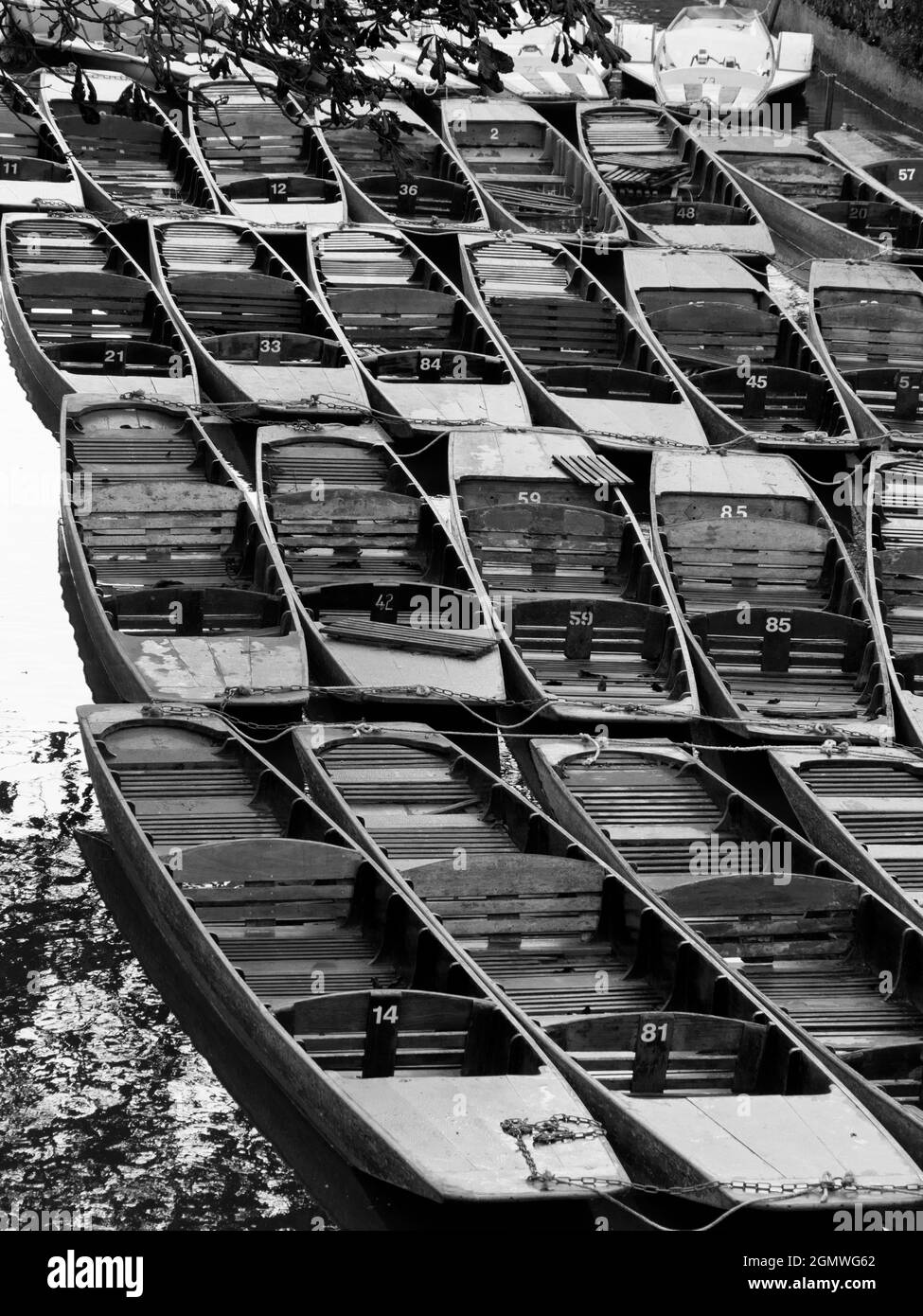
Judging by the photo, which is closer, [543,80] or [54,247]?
[54,247]

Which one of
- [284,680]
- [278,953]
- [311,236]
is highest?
[311,236]

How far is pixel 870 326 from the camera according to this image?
21.0 m

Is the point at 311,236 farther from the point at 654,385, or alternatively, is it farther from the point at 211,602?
the point at 211,602

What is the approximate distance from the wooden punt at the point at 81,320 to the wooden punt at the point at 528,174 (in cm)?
452

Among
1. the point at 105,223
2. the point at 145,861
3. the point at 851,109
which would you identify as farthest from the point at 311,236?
the point at 851,109

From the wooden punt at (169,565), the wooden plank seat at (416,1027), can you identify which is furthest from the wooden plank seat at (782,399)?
the wooden plank seat at (416,1027)

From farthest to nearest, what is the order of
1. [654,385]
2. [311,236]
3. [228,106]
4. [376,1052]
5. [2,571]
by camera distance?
[228,106], [311,236], [654,385], [2,571], [376,1052]

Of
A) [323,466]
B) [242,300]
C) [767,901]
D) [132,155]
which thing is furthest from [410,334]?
[767,901]

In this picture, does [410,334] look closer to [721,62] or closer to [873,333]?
[873,333]

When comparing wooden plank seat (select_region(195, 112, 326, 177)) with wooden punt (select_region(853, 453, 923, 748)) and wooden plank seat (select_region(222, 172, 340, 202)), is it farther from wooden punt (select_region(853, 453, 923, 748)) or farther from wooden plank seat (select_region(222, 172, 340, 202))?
wooden punt (select_region(853, 453, 923, 748))

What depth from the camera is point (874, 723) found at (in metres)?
14.5

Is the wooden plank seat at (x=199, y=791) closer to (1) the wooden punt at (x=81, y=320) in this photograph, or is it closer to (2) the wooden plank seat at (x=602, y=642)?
(2) the wooden plank seat at (x=602, y=642)

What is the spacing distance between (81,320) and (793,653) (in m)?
8.29

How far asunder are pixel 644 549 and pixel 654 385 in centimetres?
321
